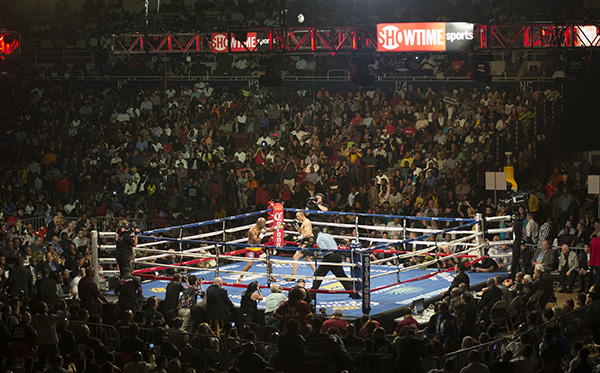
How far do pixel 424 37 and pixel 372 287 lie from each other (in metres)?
6.48

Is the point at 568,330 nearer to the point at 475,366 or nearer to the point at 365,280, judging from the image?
the point at 365,280

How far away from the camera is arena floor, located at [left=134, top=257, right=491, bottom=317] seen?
13.1m

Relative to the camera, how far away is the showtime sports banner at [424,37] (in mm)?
17797

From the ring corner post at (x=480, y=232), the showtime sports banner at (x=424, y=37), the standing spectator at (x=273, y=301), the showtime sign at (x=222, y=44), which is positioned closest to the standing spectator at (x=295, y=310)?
the standing spectator at (x=273, y=301)

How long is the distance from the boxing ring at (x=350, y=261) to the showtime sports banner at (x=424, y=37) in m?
3.85

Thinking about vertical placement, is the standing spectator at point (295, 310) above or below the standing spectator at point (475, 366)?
above

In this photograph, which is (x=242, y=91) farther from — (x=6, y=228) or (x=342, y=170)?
(x=6, y=228)

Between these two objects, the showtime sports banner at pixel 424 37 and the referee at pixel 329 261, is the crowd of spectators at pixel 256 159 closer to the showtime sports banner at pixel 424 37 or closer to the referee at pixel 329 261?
the showtime sports banner at pixel 424 37

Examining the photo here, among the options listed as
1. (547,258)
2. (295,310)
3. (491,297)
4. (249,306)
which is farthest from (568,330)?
(249,306)

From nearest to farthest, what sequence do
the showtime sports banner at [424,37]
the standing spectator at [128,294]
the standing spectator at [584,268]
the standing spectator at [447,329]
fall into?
the standing spectator at [447,329] → the standing spectator at [128,294] → the standing spectator at [584,268] → the showtime sports banner at [424,37]

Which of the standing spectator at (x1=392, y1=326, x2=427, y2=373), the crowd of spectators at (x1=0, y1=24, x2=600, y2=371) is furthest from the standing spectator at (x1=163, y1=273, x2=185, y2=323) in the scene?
the standing spectator at (x1=392, y1=326, x2=427, y2=373)

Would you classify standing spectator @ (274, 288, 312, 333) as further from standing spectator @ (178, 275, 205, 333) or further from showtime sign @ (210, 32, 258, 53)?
showtime sign @ (210, 32, 258, 53)

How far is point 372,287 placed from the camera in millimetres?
14297

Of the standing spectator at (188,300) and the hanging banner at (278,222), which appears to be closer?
the standing spectator at (188,300)
